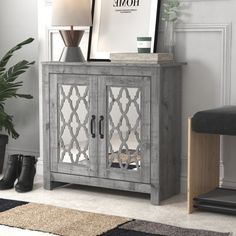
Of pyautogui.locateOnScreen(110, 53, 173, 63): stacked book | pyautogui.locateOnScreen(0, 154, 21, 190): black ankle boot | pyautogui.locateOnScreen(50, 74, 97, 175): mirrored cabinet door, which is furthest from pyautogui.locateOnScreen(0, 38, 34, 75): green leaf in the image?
pyautogui.locateOnScreen(110, 53, 173, 63): stacked book

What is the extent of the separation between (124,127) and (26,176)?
75 cm

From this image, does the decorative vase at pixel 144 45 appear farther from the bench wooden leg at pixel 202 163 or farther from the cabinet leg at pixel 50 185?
the cabinet leg at pixel 50 185

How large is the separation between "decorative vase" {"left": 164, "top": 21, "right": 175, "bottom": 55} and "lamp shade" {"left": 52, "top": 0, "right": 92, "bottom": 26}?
0.50m

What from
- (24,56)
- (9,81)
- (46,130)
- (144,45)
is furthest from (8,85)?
(144,45)

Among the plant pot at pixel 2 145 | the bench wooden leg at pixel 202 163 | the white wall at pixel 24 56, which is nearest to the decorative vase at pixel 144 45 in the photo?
the bench wooden leg at pixel 202 163

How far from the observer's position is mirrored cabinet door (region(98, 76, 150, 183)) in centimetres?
373

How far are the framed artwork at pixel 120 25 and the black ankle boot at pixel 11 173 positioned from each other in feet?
2.71

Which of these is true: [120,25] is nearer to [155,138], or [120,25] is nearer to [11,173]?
[155,138]

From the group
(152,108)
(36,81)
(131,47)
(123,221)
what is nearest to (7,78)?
(36,81)

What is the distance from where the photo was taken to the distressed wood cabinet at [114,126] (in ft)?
12.2

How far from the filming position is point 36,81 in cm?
474

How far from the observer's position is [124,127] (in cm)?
380

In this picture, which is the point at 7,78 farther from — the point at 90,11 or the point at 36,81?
the point at 90,11

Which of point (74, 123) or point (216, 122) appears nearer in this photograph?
point (216, 122)
